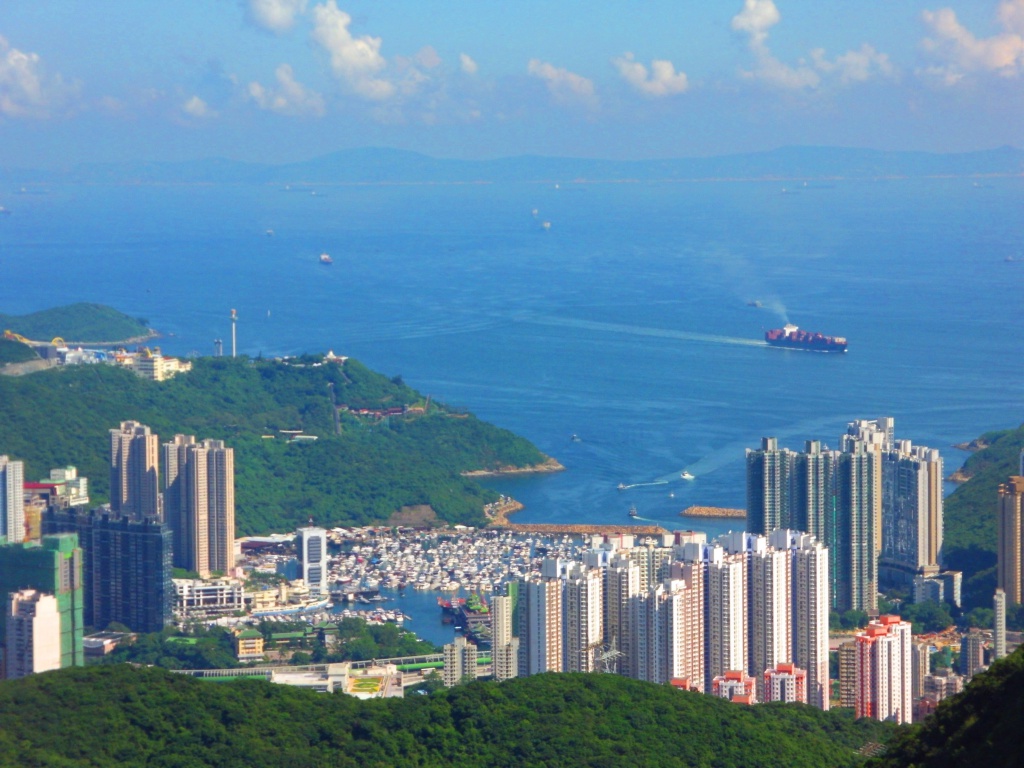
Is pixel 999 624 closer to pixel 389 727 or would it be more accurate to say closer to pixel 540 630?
pixel 540 630

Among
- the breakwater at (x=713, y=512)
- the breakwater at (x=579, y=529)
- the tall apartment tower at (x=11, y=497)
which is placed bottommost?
the breakwater at (x=579, y=529)

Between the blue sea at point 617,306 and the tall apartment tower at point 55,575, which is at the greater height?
the blue sea at point 617,306

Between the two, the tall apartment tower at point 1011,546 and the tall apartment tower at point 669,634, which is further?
the tall apartment tower at point 1011,546

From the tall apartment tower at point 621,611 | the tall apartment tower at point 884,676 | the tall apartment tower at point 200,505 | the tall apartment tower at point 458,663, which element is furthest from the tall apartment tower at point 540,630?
the tall apartment tower at point 200,505

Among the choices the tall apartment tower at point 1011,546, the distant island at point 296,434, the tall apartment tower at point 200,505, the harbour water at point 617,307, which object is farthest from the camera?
the harbour water at point 617,307

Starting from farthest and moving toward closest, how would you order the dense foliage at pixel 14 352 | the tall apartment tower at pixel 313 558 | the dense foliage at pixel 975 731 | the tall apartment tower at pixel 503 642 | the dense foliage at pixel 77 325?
1. the dense foliage at pixel 77 325
2. the dense foliage at pixel 14 352
3. the tall apartment tower at pixel 313 558
4. the tall apartment tower at pixel 503 642
5. the dense foliage at pixel 975 731

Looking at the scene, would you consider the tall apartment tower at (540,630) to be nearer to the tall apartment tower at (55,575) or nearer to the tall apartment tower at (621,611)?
the tall apartment tower at (621,611)

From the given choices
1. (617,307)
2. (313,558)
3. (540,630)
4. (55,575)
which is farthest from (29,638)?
(617,307)
